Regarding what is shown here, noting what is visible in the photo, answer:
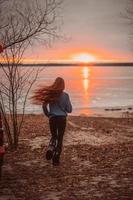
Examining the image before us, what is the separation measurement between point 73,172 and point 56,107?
4.87 feet

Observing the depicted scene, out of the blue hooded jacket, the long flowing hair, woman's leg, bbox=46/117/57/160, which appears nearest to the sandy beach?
woman's leg, bbox=46/117/57/160

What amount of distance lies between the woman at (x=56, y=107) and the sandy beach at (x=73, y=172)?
39 cm

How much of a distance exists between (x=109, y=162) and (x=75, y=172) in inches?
47.7

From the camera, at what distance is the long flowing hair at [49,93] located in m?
9.84

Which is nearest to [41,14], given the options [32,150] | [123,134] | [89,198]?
[32,150]

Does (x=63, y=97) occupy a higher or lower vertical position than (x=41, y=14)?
lower

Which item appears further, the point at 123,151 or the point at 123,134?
the point at 123,134

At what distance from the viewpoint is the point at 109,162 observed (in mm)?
10211

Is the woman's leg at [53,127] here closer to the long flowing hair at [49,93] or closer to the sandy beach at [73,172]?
the long flowing hair at [49,93]

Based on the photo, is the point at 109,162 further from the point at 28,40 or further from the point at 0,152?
the point at 28,40

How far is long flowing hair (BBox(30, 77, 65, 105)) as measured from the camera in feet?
32.3

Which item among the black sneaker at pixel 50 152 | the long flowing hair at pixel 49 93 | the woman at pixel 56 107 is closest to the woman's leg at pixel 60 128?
the woman at pixel 56 107

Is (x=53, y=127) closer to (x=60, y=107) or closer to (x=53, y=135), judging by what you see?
(x=53, y=135)

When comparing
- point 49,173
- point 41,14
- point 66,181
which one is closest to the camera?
point 66,181
